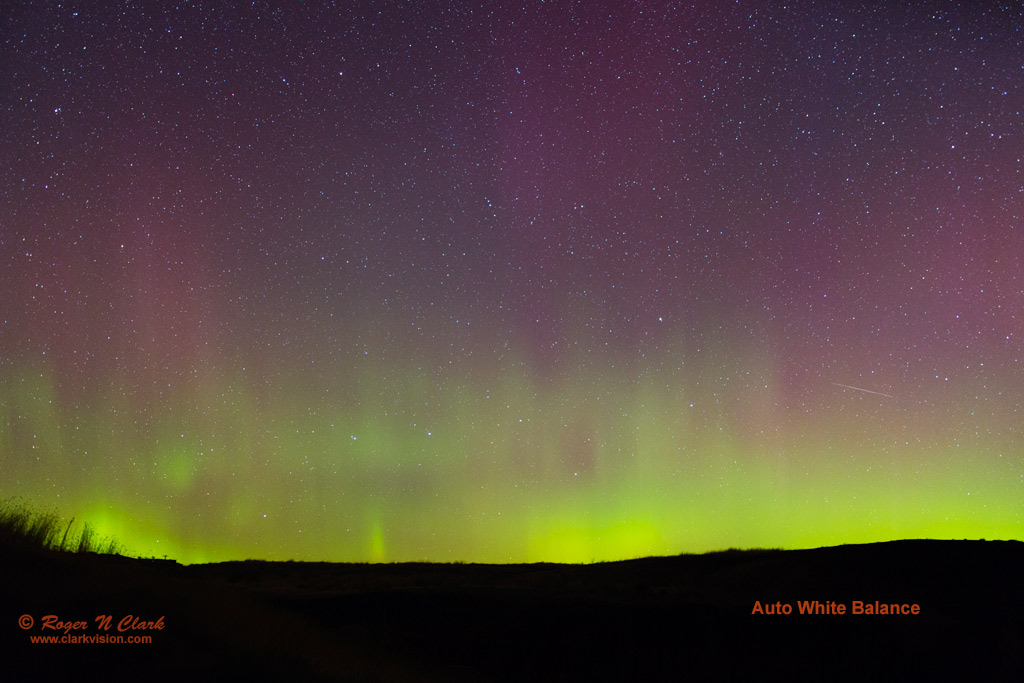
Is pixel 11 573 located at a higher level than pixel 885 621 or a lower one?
lower

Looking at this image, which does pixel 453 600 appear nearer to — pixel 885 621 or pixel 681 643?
pixel 681 643

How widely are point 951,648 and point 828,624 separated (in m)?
2.30

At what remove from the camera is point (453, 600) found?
1552 cm

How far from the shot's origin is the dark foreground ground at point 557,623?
681 cm

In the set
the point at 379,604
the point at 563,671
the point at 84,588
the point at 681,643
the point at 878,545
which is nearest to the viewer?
the point at 84,588

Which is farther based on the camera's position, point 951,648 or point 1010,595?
point 1010,595

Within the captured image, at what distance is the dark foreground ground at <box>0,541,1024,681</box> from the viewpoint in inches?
Answer: 268

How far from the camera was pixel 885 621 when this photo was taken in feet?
48.4

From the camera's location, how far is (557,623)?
14.0 metres

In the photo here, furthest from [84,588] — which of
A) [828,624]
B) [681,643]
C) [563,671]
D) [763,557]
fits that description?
[763,557]

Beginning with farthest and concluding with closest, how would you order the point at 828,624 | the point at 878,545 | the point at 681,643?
the point at 878,545
the point at 828,624
the point at 681,643

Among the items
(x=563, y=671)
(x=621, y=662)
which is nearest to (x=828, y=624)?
(x=621, y=662)

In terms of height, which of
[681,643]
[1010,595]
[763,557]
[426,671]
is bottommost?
[426,671]

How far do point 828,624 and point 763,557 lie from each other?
30.1 ft
